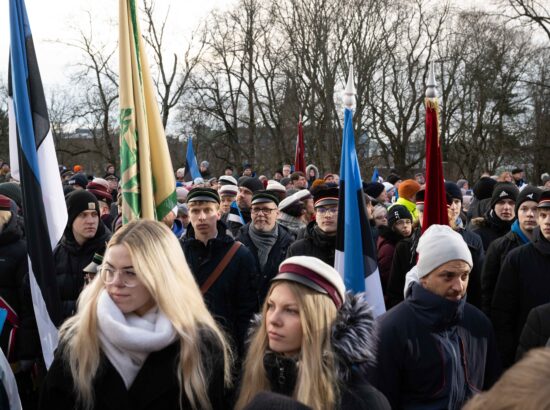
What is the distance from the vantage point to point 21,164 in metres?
4.45

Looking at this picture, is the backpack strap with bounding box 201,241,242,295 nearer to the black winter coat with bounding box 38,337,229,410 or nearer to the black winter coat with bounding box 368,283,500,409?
the black winter coat with bounding box 368,283,500,409

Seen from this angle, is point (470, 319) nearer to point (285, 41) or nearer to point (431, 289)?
point (431, 289)

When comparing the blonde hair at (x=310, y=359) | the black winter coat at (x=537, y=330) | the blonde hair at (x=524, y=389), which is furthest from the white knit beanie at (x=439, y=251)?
the blonde hair at (x=524, y=389)

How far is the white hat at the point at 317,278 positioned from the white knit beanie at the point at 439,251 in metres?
0.85

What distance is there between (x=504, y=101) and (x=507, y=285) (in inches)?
1428

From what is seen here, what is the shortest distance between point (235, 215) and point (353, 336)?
603 centimetres

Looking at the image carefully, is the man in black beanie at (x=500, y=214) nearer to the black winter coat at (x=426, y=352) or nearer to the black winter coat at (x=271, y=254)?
the black winter coat at (x=271, y=254)

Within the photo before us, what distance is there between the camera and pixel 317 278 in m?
2.88

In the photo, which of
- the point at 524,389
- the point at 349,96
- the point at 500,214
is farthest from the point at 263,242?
the point at 524,389

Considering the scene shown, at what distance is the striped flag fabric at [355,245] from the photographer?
196 inches

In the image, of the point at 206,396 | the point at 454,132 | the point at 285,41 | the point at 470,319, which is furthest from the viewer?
the point at 454,132

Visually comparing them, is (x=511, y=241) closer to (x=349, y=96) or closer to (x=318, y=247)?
(x=318, y=247)

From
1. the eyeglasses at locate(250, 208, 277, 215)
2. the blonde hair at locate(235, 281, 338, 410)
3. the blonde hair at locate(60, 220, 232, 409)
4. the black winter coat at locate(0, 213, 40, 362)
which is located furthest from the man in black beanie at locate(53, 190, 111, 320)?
the blonde hair at locate(235, 281, 338, 410)

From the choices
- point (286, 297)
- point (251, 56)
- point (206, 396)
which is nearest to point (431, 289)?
point (286, 297)
